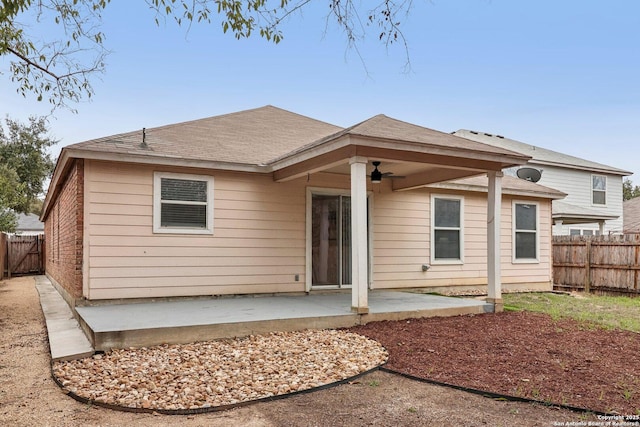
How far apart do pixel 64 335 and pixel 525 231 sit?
10.2 m

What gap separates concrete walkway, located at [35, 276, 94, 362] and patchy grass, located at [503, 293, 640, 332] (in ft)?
22.0

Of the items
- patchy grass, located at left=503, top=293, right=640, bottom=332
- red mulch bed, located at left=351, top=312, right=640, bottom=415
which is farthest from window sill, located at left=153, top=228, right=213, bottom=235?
patchy grass, located at left=503, top=293, right=640, bottom=332

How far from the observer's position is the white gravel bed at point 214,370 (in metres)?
3.79

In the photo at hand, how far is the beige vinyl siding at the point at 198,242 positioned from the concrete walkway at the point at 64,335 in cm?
62

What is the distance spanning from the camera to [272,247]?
338 inches

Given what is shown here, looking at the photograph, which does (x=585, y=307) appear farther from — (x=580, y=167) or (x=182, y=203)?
(x=580, y=167)

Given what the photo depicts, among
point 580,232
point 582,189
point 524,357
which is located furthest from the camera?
point 582,189

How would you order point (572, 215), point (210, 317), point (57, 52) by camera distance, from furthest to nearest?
point (572, 215) < point (57, 52) < point (210, 317)

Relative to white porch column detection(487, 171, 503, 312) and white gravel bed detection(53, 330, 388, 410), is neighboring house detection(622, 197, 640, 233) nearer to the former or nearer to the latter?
white porch column detection(487, 171, 503, 312)

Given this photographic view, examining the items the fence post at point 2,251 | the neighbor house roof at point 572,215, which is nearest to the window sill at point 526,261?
the neighbor house roof at point 572,215

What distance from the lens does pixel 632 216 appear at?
23344 millimetres

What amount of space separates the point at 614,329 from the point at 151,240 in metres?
7.03

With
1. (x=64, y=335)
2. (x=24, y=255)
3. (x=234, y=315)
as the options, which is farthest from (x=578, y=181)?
(x=24, y=255)

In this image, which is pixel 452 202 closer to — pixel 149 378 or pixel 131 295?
pixel 131 295
